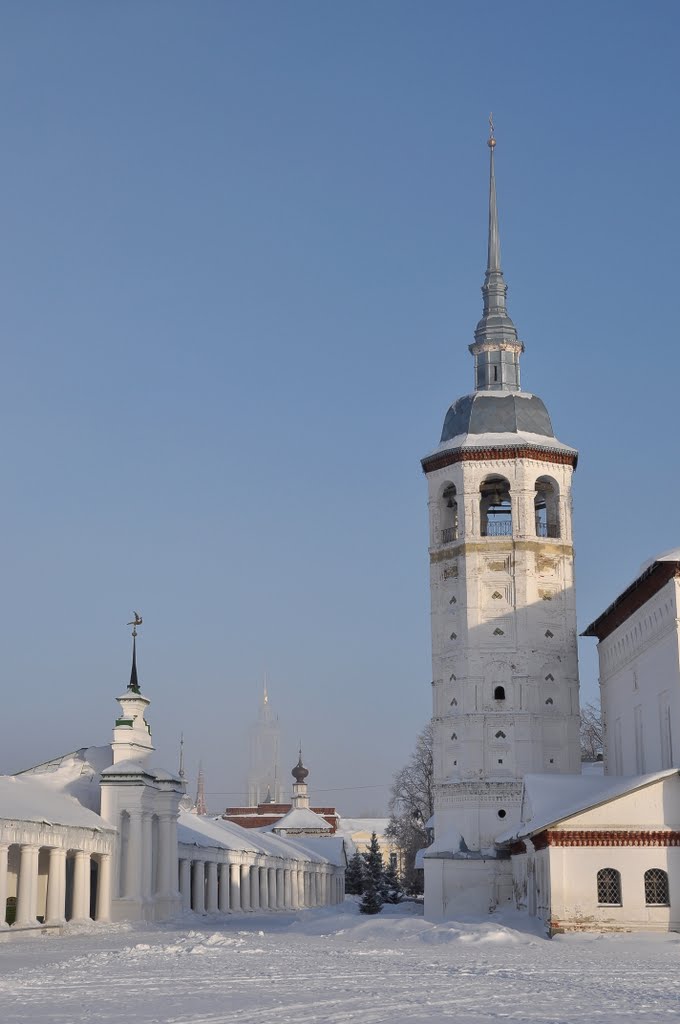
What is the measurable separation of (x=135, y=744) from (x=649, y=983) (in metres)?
31.9

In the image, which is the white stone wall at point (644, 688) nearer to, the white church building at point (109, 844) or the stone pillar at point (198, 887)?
the white church building at point (109, 844)

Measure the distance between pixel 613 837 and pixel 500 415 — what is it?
2238 cm

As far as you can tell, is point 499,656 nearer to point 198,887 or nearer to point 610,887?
point 198,887

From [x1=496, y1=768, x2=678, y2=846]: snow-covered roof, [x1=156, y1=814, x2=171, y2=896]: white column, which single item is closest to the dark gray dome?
[x1=496, y1=768, x2=678, y2=846]: snow-covered roof

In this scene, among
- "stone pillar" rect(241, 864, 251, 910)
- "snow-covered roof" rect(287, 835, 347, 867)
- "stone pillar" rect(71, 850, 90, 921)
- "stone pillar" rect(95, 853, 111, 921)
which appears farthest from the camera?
"snow-covered roof" rect(287, 835, 347, 867)

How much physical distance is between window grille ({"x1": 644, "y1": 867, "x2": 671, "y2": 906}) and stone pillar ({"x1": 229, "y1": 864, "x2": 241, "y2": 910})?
30.2m

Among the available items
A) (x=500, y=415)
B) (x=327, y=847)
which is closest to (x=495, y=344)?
(x=500, y=415)

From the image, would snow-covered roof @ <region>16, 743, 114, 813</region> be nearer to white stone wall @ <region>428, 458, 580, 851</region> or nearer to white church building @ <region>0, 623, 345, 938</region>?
white church building @ <region>0, 623, 345, 938</region>

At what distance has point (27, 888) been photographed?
35031 millimetres

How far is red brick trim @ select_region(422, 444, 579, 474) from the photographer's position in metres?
50.4

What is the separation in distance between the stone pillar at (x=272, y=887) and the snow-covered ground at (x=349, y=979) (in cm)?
3776

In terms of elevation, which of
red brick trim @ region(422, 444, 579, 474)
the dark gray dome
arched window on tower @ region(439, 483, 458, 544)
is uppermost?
the dark gray dome

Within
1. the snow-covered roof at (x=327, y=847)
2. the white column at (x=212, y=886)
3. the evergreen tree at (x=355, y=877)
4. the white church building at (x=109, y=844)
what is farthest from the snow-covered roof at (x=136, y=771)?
the evergreen tree at (x=355, y=877)

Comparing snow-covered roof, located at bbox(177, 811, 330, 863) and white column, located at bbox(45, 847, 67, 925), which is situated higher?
snow-covered roof, located at bbox(177, 811, 330, 863)
